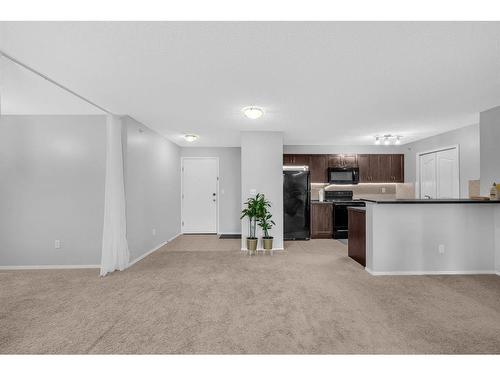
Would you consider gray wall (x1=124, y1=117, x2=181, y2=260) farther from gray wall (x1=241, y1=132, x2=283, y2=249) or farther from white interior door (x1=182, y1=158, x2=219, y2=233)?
gray wall (x1=241, y1=132, x2=283, y2=249)

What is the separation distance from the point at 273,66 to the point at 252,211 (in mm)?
2852

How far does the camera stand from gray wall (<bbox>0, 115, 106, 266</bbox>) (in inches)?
156

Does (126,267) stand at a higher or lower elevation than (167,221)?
lower

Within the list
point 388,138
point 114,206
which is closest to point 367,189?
point 388,138

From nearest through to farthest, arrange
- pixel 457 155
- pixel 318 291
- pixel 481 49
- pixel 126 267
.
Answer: pixel 481 49 < pixel 318 291 < pixel 126 267 < pixel 457 155

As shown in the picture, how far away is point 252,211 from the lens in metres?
4.73

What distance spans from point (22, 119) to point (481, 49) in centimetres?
590

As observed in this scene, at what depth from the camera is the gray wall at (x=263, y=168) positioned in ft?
16.6

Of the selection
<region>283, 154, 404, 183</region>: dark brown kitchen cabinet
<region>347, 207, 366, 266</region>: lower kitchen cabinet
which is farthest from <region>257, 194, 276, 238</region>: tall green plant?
<region>283, 154, 404, 183</region>: dark brown kitchen cabinet

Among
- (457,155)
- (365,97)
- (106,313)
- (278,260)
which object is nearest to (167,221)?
(278,260)

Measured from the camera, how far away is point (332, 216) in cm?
634

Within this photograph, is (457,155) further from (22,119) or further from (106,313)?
(22,119)

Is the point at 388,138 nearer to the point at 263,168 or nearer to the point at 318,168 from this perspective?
the point at 318,168

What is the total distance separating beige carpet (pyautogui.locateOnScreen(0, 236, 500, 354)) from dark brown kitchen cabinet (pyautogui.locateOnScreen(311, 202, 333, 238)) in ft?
7.15
